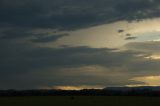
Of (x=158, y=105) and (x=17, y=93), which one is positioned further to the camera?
(x=17, y=93)

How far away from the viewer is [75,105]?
262 ft

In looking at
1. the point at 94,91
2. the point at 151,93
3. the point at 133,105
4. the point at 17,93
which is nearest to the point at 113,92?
the point at 94,91

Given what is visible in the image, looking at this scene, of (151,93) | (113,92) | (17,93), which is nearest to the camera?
(151,93)

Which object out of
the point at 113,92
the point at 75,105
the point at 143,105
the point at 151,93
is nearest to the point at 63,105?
the point at 75,105

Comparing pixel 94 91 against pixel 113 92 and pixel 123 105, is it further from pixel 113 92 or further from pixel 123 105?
pixel 123 105

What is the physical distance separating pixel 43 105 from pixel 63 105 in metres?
3.58

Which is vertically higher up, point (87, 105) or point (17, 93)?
point (17, 93)

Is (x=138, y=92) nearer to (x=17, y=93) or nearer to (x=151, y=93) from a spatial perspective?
(x=151, y=93)

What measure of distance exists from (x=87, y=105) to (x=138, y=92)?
6767 cm

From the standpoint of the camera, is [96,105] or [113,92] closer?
[96,105]

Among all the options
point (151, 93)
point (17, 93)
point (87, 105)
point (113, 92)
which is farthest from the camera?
point (17, 93)

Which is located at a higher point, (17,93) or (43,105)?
(17,93)

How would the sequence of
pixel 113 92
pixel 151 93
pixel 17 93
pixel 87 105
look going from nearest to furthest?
pixel 87 105, pixel 151 93, pixel 113 92, pixel 17 93

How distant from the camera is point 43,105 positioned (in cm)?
7931
